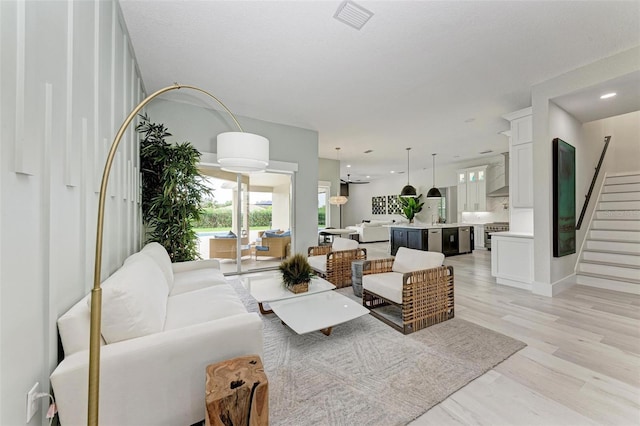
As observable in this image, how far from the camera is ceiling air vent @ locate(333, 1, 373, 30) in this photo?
2182mm

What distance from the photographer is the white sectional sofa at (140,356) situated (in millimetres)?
1157

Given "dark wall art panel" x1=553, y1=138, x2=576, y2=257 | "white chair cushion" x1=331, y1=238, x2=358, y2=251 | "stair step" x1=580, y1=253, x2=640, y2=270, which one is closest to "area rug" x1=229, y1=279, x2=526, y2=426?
"white chair cushion" x1=331, y1=238, x2=358, y2=251

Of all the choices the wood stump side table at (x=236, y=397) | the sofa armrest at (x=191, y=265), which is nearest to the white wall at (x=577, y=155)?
the wood stump side table at (x=236, y=397)

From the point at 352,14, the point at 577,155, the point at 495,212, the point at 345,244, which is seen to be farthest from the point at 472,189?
the point at 352,14

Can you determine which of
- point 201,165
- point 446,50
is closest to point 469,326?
point 446,50

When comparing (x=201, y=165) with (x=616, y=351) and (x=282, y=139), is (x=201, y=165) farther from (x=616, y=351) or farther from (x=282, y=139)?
(x=616, y=351)

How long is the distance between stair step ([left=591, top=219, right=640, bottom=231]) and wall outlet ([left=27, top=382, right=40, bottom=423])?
23.8 feet

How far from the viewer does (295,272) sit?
110 inches

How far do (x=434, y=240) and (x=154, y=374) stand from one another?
651cm

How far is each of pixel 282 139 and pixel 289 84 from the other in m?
1.73

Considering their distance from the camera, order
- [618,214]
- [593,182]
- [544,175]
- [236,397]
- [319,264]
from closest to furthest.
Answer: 1. [236,397]
2. [544,175]
3. [319,264]
4. [618,214]
5. [593,182]

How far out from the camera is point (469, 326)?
264 centimetres

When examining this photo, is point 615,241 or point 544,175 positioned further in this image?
point 615,241

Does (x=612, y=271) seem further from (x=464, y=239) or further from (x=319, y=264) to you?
(x=319, y=264)
